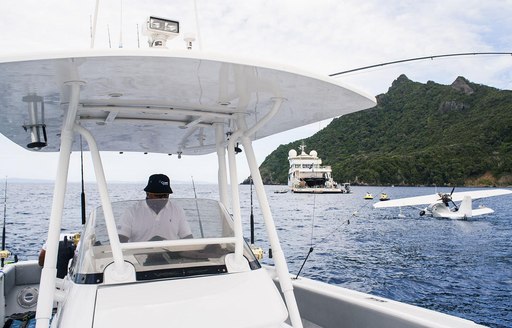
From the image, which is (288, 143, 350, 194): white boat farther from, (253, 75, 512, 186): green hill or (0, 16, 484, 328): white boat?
(0, 16, 484, 328): white boat

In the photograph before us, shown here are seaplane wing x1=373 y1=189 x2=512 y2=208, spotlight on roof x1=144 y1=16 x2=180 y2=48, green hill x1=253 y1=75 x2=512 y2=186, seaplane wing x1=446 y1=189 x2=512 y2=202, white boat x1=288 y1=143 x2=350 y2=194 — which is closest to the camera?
spotlight on roof x1=144 y1=16 x2=180 y2=48

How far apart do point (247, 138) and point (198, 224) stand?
78cm

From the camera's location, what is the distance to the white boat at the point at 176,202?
247 centimetres

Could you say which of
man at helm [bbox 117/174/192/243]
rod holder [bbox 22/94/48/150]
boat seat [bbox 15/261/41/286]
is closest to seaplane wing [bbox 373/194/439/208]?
boat seat [bbox 15/261/41/286]

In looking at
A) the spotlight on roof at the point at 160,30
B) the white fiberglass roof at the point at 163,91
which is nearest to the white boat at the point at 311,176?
the white fiberglass roof at the point at 163,91

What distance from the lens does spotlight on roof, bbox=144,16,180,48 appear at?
301 centimetres

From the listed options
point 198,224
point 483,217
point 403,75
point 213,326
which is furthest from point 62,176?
point 403,75

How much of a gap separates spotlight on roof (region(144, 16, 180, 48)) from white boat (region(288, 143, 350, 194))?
87.6 metres

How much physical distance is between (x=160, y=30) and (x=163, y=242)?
1368 millimetres

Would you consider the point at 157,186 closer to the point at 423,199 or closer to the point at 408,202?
the point at 408,202

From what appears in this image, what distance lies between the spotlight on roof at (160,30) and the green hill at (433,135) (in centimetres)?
8145

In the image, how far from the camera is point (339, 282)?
15.5m

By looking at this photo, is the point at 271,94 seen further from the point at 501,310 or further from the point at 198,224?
the point at 501,310

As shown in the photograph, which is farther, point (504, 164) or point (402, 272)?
point (504, 164)
